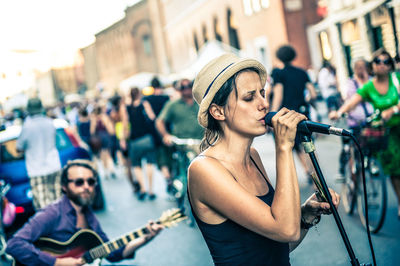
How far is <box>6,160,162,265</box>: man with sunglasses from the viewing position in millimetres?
4211

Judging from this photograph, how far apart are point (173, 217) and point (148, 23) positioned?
59971 millimetres

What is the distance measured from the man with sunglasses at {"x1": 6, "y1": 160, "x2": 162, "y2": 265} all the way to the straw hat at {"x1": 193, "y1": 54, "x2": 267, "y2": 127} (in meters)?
1.79

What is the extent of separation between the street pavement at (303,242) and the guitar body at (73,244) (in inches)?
64.8

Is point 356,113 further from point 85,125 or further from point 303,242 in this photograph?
point 85,125

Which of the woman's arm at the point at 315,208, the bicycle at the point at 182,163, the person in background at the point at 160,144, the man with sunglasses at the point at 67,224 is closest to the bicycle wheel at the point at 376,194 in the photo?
the bicycle at the point at 182,163

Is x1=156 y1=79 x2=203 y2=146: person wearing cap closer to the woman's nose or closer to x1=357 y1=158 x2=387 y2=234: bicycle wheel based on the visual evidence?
x1=357 y1=158 x2=387 y2=234: bicycle wheel

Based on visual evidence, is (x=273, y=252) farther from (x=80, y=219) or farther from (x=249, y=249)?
(x=80, y=219)

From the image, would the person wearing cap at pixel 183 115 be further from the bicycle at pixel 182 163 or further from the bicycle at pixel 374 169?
the bicycle at pixel 374 169

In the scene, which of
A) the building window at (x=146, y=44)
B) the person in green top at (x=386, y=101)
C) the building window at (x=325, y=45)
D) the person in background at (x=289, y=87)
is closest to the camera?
the person in green top at (x=386, y=101)

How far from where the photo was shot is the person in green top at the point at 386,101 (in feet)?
19.2

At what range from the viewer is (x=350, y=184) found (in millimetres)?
6660

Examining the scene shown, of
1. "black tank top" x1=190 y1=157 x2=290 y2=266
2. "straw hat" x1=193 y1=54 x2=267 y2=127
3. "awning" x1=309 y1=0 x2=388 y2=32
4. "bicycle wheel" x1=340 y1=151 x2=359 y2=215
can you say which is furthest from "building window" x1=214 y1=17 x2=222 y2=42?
"black tank top" x1=190 y1=157 x2=290 y2=266

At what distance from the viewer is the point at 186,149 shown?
313 inches

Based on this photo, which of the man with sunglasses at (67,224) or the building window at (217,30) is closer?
the man with sunglasses at (67,224)
